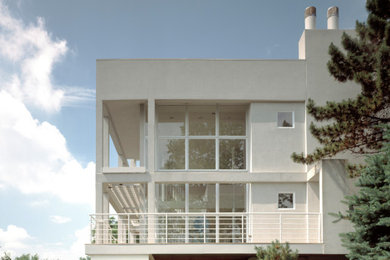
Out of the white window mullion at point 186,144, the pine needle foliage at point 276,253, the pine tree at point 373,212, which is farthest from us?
the white window mullion at point 186,144

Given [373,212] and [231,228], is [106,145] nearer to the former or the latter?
[231,228]

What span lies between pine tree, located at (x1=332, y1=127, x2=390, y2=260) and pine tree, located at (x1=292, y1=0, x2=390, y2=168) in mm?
1726

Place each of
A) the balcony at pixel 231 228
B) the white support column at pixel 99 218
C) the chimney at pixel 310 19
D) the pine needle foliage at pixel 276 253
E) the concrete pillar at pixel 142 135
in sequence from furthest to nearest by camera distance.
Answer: the chimney at pixel 310 19 < the concrete pillar at pixel 142 135 < the balcony at pixel 231 228 < the white support column at pixel 99 218 < the pine needle foliage at pixel 276 253

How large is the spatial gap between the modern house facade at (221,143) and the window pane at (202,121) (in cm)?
3

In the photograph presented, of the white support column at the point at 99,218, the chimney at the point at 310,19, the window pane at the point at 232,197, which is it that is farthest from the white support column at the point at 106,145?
the chimney at the point at 310,19

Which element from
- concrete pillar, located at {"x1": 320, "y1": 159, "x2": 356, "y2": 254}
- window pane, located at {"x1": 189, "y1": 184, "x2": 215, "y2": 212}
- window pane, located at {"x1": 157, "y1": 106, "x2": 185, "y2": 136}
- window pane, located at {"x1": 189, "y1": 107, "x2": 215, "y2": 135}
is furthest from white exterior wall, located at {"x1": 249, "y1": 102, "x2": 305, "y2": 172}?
window pane, located at {"x1": 157, "y1": 106, "x2": 185, "y2": 136}

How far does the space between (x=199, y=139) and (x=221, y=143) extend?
750 mm

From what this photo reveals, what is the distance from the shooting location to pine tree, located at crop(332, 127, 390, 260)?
1263cm

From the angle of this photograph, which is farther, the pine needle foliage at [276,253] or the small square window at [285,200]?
the small square window at [285,200]

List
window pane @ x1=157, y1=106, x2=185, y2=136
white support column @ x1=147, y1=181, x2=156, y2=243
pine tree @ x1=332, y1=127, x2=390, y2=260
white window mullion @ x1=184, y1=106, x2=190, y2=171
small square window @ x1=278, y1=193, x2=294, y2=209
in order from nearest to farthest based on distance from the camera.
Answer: pine tree @ x1=332, y1=127, x2=390, y2=260, white support column @ x1=147, y1=181, x2=156, y2=243, small square window @ x1=278, y1=193, x2=294, y2=209, white window mullion @ x1=184, y1=106, x2=190, y2=171, window pane @ x1=157, y1=106, x2=185, y2=136

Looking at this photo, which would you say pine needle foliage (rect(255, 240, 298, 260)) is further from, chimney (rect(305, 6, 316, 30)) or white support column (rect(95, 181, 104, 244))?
chimney (rect(305, 6, 316, 30))

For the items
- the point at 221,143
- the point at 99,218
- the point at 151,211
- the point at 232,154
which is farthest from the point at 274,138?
the point at 99,218

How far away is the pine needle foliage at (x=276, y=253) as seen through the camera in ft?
45.4

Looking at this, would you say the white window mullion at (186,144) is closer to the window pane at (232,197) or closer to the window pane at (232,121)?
the window pane at (232,121)
